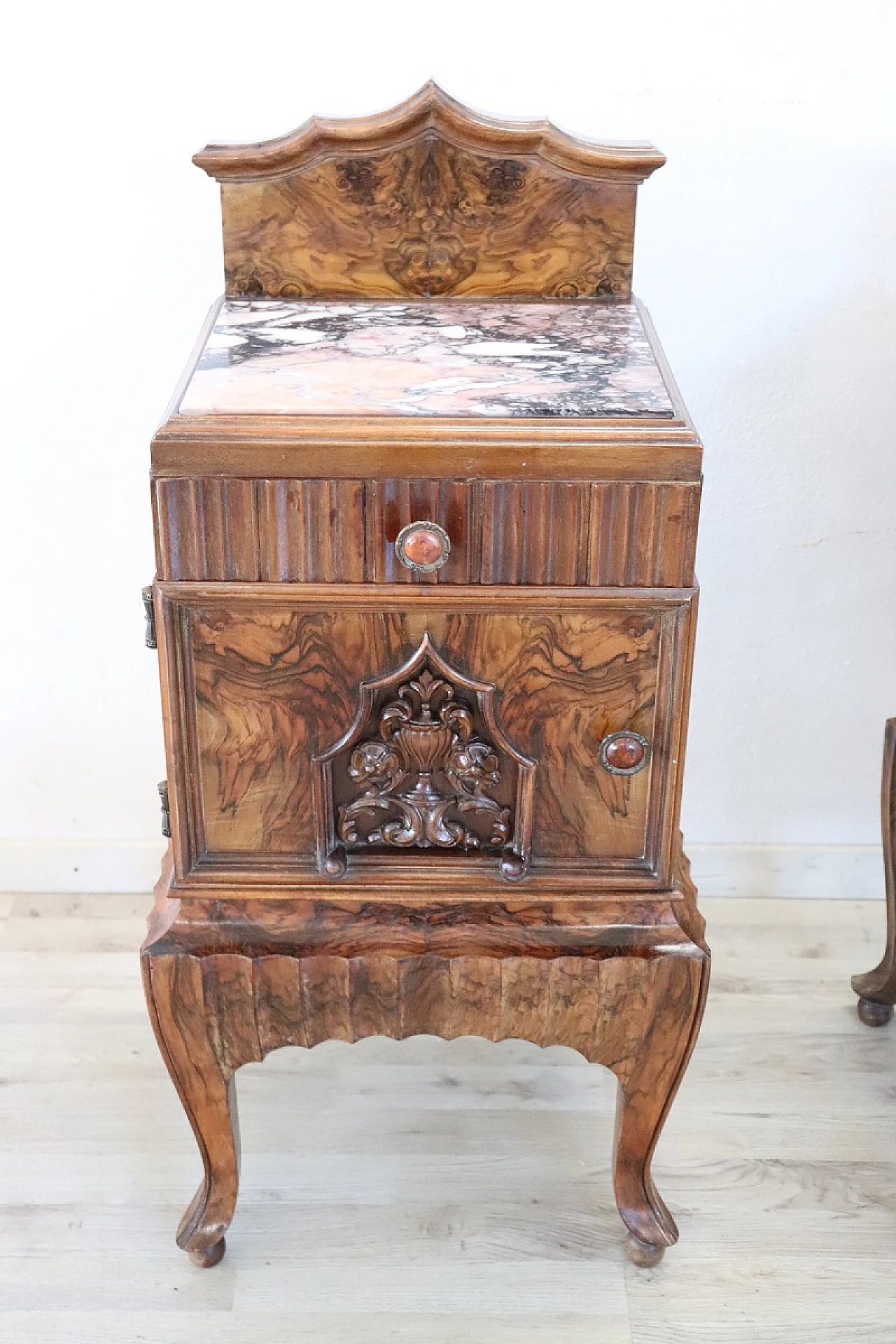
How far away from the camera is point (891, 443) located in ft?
5.43

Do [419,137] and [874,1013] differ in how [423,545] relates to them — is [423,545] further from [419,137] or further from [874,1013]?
[874,1013]

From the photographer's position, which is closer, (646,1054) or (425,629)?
(425,629)

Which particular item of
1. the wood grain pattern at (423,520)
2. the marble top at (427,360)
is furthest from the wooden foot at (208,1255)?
the marble top at (427,360)

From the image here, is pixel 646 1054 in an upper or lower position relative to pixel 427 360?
lower

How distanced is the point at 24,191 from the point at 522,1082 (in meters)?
1.14

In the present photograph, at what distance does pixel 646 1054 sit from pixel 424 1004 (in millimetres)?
206

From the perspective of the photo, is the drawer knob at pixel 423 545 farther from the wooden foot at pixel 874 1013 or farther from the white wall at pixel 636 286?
the wooden foot at pixel 874 1013

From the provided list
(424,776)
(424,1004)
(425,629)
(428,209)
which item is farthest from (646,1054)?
(428,209)

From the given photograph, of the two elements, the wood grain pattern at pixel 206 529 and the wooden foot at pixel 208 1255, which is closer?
the wood grain pattern at pixel 206 529

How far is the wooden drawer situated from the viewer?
1.04 meters

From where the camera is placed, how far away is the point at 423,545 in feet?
3.43

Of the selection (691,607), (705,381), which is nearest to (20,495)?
(705,381)

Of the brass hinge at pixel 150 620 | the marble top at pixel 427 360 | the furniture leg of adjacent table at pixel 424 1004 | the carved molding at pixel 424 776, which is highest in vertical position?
the marble top at pixel 427 360

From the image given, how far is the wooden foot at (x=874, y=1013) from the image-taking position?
171 centimetres
